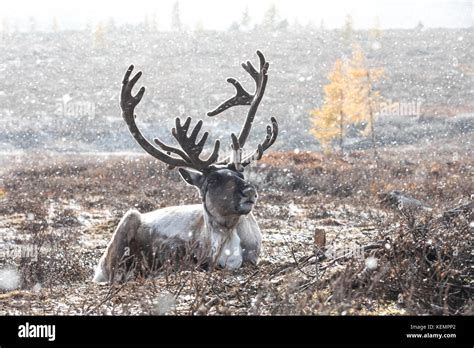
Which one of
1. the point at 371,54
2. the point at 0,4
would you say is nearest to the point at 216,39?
the point at 371,54

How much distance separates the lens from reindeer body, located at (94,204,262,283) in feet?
22.4

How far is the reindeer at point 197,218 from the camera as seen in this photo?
6.65 m

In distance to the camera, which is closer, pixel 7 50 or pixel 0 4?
pixel 7 50

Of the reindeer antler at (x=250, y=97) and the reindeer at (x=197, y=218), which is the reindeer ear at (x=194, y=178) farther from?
the reindeer antler at (x=250, y=97)

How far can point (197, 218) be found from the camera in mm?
7234

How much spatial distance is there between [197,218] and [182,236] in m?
0.28

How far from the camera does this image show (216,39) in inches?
3506

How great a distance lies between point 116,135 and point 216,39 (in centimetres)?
4924
